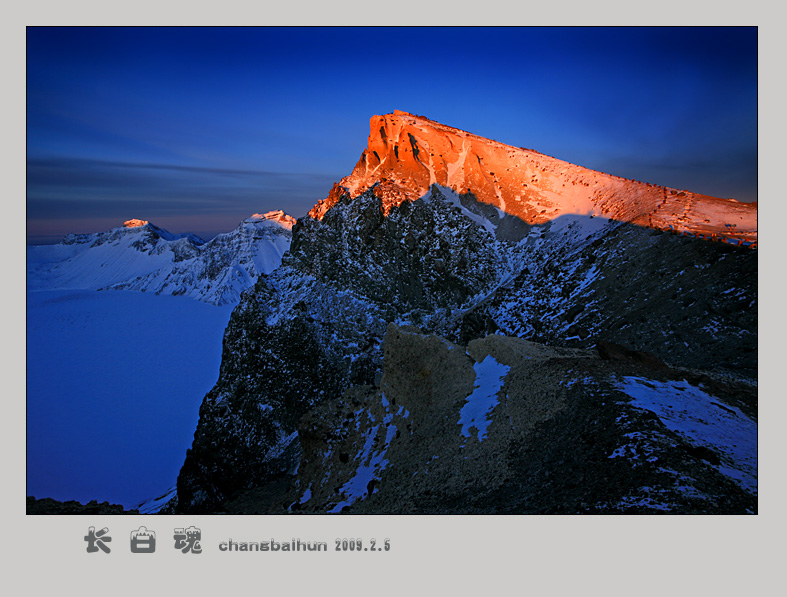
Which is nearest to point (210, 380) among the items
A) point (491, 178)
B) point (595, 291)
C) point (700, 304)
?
point (491, 178)

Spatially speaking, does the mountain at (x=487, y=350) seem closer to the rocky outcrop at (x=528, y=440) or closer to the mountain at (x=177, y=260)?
the rocky outcrop at (x=528, y=440)

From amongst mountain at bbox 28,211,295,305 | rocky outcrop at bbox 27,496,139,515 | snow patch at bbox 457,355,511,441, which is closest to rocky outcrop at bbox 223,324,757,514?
snow patch at bbox 457,355,511,441

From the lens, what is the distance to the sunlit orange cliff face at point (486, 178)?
126 ft

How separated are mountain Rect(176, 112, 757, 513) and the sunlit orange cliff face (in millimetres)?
249

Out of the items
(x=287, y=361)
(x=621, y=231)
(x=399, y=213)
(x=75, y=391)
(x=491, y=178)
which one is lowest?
(x=75, y=391)

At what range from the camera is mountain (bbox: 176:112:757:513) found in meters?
8.70

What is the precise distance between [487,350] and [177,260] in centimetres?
18945

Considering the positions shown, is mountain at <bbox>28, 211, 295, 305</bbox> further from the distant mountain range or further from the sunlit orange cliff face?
the distant mountain range

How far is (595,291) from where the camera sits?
29688mm

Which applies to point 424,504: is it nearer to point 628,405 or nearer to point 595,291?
point 628,405

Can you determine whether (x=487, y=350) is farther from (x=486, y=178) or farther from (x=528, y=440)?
(x=486, y=178)

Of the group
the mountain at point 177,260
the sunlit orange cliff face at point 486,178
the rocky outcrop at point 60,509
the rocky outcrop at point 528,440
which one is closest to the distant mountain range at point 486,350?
the rocky outcrop at point 528,440

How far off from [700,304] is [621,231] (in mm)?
14516

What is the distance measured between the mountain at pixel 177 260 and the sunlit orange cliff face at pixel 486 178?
116 m
